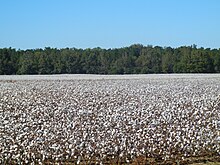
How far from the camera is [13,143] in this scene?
35.4 ft

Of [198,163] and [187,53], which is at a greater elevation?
[187,53]

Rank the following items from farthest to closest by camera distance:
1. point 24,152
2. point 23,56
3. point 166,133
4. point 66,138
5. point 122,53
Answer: point 122,53
point 23,56
point 166,133
point 66,138
point 24,152

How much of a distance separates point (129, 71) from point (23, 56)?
81.1 feet

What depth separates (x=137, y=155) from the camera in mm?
10625

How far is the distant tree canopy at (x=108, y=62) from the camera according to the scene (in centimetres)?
9175

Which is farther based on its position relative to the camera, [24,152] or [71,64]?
[71,64]

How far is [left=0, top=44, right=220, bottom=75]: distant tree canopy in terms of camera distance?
9175 cm

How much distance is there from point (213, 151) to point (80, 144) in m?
3.82

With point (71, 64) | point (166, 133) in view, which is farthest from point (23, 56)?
A: point (166, 133)

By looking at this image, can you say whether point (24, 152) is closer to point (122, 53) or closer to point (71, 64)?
point (71, 64)

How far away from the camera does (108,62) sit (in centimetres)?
10075

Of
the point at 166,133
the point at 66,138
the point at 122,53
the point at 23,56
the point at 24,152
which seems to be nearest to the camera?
the point at 24,152

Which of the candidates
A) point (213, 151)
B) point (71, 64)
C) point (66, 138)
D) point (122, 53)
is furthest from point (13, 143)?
point (122, 53)

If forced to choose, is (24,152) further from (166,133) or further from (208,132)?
(208,132)
